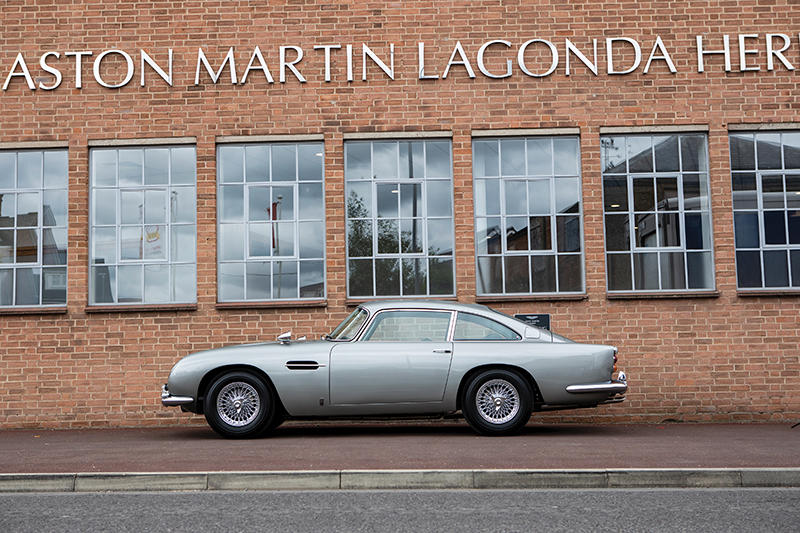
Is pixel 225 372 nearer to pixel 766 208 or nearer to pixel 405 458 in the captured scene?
pixel 405 458

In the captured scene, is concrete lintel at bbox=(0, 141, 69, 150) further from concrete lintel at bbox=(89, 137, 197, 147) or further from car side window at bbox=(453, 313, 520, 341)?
car side window at bbox=(453, 313, 520, 341)

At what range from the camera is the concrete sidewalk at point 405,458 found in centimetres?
738

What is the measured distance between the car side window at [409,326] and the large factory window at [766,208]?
4872 millimetres

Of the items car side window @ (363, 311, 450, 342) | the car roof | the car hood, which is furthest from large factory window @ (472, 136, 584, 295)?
the car hood

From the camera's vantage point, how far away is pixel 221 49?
13445mm

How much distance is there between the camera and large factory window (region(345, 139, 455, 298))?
13.3 m

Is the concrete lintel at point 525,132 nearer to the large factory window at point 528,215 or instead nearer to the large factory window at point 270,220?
the large factory window at point 528,215

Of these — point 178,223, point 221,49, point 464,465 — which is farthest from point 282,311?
point 464,465

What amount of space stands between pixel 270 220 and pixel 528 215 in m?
3.58

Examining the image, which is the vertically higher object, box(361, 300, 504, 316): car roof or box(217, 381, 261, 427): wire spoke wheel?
box(361, 300, 504, 316): car roof

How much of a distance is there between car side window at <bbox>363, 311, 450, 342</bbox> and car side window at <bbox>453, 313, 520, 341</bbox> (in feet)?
0.48

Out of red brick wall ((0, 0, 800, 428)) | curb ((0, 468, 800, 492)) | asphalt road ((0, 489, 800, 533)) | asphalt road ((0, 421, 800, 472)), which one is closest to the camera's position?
asphalt road ((0, 489, 800, 533))

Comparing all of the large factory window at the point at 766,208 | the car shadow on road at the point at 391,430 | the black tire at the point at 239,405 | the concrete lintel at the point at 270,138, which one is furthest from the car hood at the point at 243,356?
the large factory window at the point at 766,208

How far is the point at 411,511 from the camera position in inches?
250
